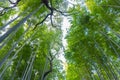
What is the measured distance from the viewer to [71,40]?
914cm

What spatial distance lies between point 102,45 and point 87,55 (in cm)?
83

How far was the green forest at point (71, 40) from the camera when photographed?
8.16 metres

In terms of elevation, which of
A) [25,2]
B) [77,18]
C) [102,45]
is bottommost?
[102,45]

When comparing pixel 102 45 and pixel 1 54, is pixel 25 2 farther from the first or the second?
pixel 102 45

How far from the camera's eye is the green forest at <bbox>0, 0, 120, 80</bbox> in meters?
8.16

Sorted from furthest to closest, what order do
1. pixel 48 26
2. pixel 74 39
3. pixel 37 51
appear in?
pixel 48 26
pixel 37 51
pixel 74 39

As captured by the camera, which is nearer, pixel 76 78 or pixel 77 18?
pixel 77 18

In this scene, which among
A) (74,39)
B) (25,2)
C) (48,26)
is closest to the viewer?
(25,2)

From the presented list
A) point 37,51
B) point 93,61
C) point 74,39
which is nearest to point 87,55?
point 93,61

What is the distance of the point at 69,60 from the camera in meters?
9.27

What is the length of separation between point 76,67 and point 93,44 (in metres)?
1.75

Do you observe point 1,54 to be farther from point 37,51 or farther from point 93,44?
point 93,44

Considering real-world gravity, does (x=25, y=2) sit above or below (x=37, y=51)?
above

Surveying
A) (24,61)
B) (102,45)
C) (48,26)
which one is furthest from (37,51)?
(102,45)
